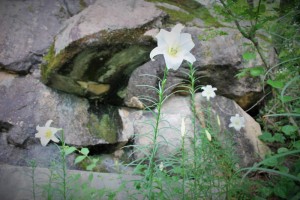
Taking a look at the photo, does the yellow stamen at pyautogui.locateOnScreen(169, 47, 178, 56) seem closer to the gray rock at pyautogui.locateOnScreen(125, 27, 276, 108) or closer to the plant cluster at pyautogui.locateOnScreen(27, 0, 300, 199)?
the plant cluster at pyautogui.locateOnScreen(27, 0, 300, 199)

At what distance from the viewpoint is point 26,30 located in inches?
143

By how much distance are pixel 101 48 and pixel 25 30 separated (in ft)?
4.97

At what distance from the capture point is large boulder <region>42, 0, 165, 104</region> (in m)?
2.81

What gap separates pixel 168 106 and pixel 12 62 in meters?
2.14

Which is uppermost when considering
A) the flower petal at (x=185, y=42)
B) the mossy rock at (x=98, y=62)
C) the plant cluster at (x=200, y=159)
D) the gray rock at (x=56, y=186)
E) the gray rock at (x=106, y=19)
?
the gray rock at (x=106, y=19)

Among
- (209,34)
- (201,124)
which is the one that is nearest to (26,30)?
(209,34)

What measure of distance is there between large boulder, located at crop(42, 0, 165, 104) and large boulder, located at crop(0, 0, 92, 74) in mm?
467

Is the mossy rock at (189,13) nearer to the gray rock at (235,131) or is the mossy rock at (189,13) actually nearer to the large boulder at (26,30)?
the gray rock at (235,131)

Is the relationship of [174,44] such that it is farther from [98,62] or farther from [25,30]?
[25,30]

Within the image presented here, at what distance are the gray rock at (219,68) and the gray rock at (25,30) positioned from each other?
1.38m

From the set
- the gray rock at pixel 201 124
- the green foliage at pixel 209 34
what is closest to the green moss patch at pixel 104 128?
the gray rock at pixel 201 124

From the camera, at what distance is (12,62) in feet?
11.2

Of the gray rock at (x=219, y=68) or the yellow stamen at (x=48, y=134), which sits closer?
the yellow stamen at (x=48, y=134)

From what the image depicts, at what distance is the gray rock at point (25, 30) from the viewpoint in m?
3.46
